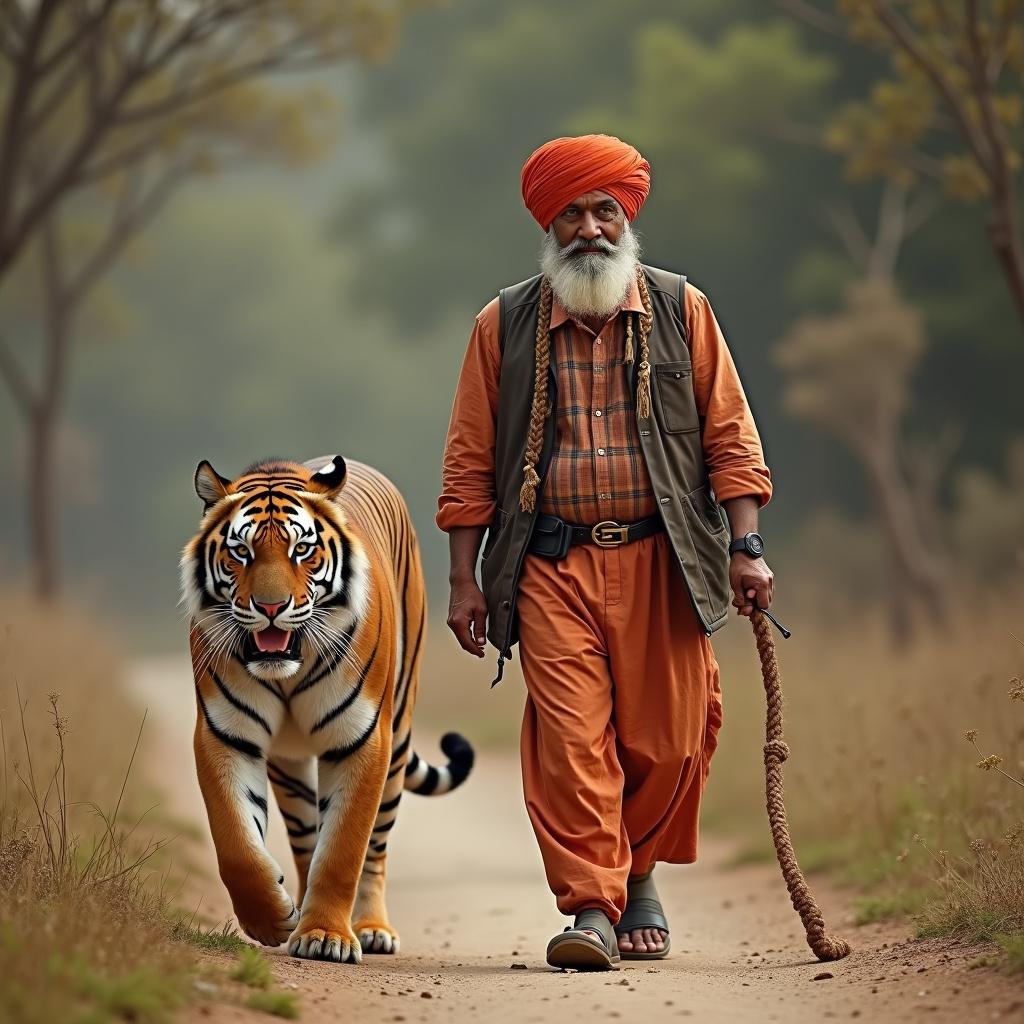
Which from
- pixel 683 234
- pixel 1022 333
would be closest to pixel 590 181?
pixel 1022 333

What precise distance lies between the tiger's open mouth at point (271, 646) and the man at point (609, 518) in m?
0.70

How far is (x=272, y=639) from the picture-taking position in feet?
16.8

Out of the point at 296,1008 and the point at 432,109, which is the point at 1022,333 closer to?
the point at 432,109

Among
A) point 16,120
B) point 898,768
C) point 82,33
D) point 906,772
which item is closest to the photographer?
point 906,772

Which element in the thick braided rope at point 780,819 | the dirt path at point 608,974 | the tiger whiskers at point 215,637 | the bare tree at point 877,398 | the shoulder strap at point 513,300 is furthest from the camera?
the bare tree at point 877,398

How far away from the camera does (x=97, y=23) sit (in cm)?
1099

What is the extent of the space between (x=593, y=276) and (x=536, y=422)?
1.59 ft

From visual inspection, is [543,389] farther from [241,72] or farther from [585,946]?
[241,72]

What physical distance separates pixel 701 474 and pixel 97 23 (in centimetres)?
679

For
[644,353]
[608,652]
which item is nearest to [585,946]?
[608,652]

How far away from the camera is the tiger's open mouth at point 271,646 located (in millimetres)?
5082

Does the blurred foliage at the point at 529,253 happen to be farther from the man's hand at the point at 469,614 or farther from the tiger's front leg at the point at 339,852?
the tiger's front leg at the point at 339,852

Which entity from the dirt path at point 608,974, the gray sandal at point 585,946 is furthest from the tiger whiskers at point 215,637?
the gray sandal at point 585,946

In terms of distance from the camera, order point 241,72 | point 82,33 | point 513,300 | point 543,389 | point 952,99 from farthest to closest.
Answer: point 241,72
point 82,33
point 952,99
point 513,300
point 543,389
